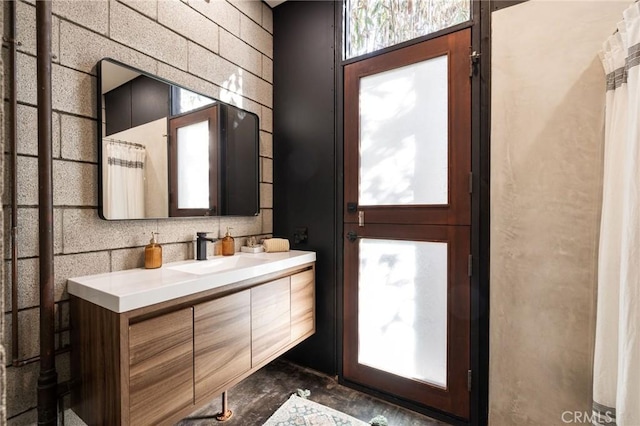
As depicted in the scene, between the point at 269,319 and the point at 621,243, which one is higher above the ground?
the point at 621,243

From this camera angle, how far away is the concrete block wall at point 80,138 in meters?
1.33

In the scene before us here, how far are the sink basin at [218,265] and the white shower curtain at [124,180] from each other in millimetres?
377

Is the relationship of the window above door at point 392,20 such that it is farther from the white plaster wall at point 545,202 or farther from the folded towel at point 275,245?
the folded towel at point 275,245

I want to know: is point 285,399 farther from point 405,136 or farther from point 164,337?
point 405,136

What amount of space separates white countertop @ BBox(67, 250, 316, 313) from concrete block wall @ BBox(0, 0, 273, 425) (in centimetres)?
Result: 12

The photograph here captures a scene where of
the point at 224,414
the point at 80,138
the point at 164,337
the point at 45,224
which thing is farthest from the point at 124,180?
the point at 224,414

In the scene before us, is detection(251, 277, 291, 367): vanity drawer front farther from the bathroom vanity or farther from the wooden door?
the wooden door

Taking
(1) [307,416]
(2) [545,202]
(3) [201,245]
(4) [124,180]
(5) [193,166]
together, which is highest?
(5) [193,166]

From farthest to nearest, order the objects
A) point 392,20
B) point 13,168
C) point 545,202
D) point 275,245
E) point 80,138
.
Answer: point 275,245, point 392,20, point 545,202, point 80,138, point 13,168

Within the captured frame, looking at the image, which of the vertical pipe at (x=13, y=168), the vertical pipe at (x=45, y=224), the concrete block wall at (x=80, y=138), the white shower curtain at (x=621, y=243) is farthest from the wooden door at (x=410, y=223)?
the vertical pipe at (x=13, y=168)

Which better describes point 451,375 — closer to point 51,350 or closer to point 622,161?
point 622,161

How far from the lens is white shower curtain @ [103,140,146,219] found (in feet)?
5.13

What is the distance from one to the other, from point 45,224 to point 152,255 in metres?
0.48

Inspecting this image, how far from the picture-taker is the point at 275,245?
2.29 metres
